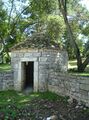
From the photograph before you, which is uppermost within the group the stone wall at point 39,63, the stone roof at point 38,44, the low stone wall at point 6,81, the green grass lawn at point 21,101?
the stone roof at point 38,44

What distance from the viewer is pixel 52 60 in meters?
12.5

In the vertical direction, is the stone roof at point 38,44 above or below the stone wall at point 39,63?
above

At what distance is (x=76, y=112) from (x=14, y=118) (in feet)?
6.89

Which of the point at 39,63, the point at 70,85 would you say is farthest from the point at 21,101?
the point at 39,63

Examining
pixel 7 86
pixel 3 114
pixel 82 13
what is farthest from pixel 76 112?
pixel 82 13

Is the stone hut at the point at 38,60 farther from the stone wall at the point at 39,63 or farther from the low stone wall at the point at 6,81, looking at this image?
the low stone wall at the point at 6,81

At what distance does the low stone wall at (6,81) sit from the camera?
504 inches

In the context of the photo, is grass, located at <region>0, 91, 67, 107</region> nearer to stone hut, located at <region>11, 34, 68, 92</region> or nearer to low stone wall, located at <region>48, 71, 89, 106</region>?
low stone wall, located at <region>48, 71, 89, 106</region>

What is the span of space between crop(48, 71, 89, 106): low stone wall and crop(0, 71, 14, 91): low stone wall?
2.12 meters

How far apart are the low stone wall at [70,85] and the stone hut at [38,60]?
20.1 inches

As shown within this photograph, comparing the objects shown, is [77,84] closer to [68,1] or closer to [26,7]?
[68,1]

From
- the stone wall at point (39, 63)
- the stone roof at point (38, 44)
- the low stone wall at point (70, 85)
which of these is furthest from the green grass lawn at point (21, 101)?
the stone roof at point (38, 44)

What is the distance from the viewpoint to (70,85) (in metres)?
9.89

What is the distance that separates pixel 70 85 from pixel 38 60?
2960 mm
